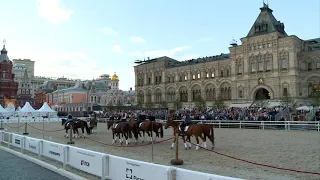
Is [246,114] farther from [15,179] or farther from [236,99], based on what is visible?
[15,179]

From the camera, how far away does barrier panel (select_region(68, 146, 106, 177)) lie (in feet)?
31.0

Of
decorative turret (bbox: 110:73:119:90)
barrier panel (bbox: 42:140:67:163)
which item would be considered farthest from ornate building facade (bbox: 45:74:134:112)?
barrier panel (bbox: 42:140:67:163)

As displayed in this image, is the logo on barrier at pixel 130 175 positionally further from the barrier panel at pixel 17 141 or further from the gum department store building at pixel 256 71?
the gum department store building at pixel 256 71

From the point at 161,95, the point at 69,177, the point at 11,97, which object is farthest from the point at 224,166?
the point at 11,97

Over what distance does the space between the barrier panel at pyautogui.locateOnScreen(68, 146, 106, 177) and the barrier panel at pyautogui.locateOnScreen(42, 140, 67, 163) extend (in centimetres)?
50

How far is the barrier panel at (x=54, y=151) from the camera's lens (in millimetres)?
11983

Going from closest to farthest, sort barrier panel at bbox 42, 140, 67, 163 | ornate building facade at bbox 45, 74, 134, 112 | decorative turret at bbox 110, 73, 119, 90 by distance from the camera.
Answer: barrier panel at bbox 42, 140, 67, 163 → ornate building facade at bbox 45, 74, 134, 112 → decorative turret at bbox 110, 73, 119, 90

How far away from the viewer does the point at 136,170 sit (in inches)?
310

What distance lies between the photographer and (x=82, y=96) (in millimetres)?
116312

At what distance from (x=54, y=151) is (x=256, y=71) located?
48.1 meters

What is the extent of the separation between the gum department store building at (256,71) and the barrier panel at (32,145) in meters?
43.9

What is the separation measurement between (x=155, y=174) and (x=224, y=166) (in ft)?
14.4

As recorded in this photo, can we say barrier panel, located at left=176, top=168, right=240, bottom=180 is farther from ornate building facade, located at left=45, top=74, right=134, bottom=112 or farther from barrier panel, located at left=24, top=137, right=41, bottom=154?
ornate building facade, located at left=45, top=74, right=134, bottom=112

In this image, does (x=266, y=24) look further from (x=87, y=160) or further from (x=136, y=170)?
(x=136, y=170)
